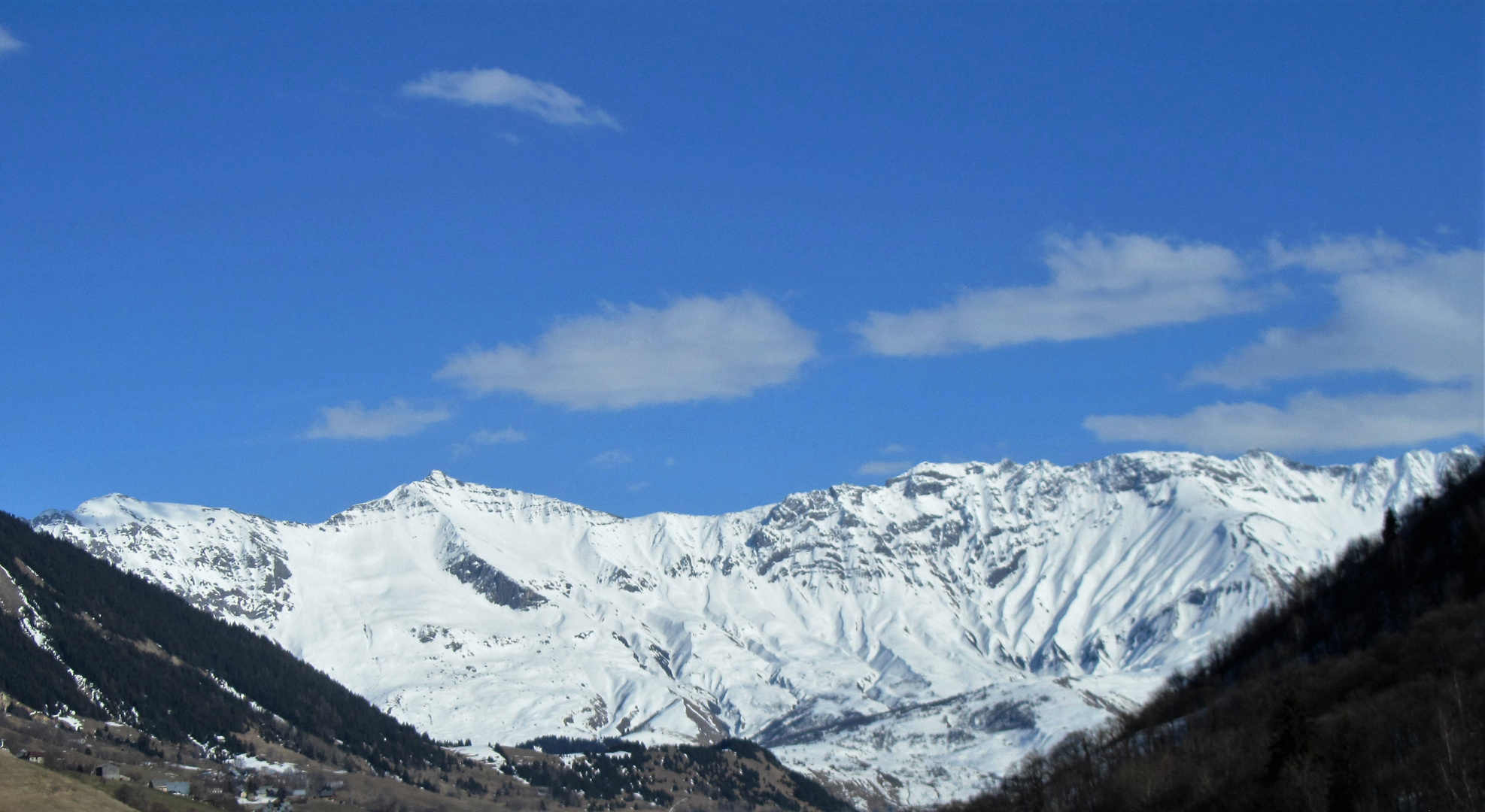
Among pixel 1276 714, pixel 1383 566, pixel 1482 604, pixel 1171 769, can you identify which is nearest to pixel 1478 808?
pixel 1276 714

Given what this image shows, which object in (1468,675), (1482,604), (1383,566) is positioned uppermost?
(1383,566)

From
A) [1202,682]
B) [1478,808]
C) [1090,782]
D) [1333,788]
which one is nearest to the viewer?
[1478,808]

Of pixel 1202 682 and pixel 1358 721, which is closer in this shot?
pixel 1358 721

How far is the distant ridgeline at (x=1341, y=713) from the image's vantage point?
108 meters

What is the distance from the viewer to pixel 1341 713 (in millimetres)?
130000

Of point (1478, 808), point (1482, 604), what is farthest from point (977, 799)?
point (1478, 808)

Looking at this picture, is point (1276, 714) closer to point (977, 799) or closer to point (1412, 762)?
point (1412, 762)

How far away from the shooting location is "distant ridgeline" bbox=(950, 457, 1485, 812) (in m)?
108

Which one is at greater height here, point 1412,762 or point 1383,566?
point 1383,566

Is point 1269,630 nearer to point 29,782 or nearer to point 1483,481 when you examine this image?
point 1483,481

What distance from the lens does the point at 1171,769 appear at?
417 ft

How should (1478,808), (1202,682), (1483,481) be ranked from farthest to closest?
1. (1202,682)
2. (1483,481)
3. (1478,808)

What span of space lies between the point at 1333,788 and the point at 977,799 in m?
54.5

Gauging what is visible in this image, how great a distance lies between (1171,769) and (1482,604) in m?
38.7
